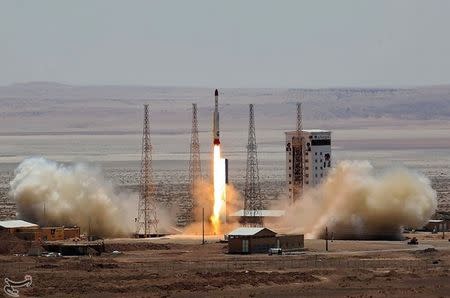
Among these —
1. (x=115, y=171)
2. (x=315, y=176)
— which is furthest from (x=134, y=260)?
(x=115, y=171)

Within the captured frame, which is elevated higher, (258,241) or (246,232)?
(246,232)

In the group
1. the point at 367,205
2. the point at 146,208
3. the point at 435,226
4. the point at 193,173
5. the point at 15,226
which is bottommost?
the point at 15,226

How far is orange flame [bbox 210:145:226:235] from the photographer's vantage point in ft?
358

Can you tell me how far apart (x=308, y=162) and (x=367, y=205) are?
15550 millimetres

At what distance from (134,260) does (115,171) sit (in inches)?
4416

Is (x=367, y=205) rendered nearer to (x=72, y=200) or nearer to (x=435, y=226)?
(x=435, y=226)

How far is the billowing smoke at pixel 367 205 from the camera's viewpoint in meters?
106

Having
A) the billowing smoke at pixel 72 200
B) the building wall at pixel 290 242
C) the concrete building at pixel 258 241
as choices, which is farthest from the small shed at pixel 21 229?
the building wall at pixel 290 242

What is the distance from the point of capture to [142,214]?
11425 centimetres

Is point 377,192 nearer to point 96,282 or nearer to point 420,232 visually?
point 420,232

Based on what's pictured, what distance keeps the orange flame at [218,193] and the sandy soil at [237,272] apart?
11213 mm

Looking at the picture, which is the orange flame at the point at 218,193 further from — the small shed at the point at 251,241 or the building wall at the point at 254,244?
the building wall at the point at 254,244

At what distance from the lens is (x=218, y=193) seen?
11144 centimetres

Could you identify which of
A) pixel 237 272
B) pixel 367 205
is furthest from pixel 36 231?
pixel 237 272
